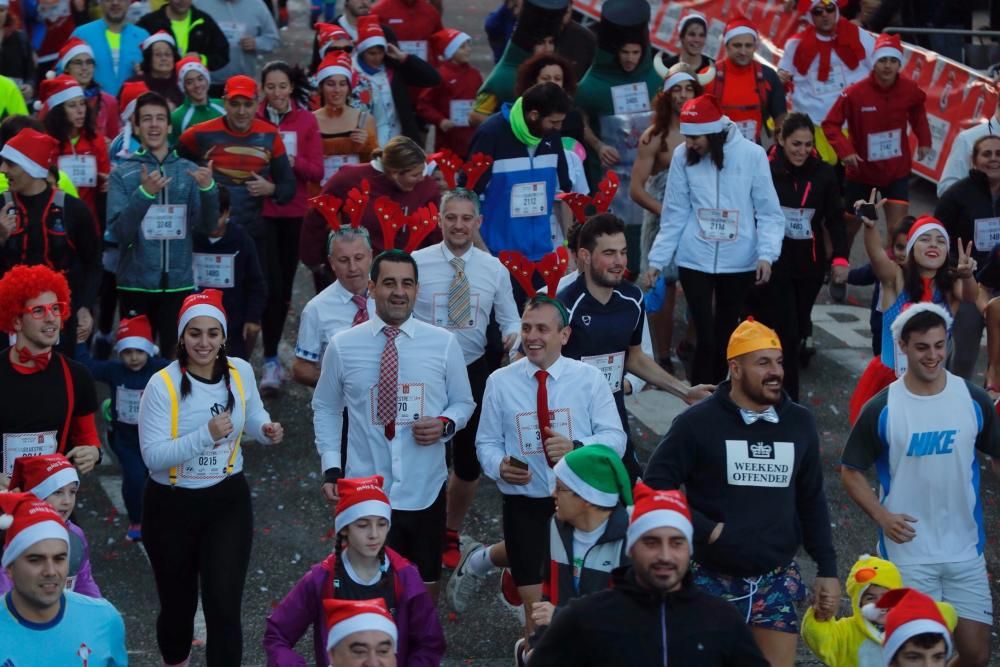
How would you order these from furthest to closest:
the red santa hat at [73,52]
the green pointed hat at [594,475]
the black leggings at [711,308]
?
1. the red santa hat at [73,52]
2. the black leggings at [711,308]
3. the green pointed hat at [594,475]

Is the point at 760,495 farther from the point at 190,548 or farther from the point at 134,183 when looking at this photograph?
the point at 134,183

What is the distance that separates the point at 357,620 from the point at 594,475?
3.84 feet

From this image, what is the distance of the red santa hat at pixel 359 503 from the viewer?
6.57 metres

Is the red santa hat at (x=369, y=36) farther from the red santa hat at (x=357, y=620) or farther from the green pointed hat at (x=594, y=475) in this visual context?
the red santa hat at (x=357, y=620)

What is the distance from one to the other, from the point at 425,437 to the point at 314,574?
1.50 metres

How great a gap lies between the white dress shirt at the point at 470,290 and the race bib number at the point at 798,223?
2.58m

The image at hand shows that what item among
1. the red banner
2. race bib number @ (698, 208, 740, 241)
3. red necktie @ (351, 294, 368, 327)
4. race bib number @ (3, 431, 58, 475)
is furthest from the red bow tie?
the red banner

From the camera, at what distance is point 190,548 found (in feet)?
25.2

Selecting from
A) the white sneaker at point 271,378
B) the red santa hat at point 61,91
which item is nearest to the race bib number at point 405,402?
the white sneaker at point 271,378

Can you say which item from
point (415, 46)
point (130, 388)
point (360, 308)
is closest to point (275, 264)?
point (130, 388)

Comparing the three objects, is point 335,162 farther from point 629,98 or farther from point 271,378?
point 629,98

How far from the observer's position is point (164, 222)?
1045cm

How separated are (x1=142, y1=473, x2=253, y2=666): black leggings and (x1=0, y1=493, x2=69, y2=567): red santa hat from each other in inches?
46.8

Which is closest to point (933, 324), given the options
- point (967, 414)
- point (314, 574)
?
point (967, 414)
